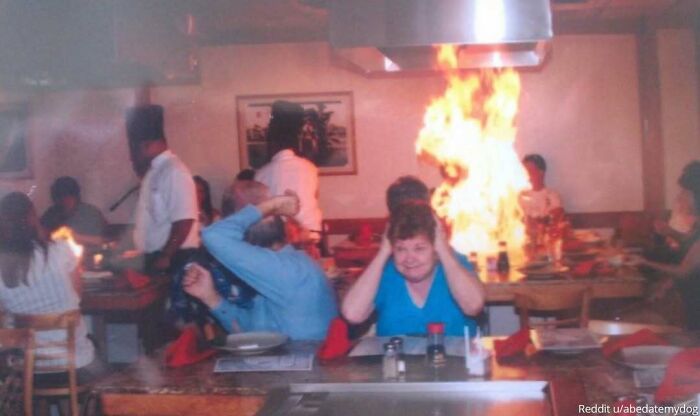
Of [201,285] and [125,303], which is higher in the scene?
[201,285]

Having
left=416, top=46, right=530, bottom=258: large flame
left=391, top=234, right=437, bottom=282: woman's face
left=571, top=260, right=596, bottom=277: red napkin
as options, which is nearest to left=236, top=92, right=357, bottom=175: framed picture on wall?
left=416, top=46, right=530, bottom=258: large flame

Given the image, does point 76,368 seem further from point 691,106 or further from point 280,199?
point 691,106

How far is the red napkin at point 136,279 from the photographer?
4.62 metres

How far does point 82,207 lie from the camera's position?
22.0 feet

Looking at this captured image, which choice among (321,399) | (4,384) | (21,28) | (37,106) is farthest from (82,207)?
(321,399)

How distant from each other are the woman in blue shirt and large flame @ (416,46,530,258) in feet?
7.75

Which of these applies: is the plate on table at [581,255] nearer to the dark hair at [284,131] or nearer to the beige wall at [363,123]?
the dark hair at [284,131]

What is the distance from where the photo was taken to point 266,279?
3.17 meters

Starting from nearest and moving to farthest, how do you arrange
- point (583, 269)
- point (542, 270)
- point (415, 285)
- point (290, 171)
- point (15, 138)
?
point (415, 285)
point (583, 269)
point (542, 270)
point (290, 171)
point (15, 138)

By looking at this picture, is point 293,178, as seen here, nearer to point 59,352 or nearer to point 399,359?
point 59,352

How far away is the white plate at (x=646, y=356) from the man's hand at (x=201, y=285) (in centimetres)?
150

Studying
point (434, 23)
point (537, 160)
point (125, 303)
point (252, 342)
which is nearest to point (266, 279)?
point (252, 342)

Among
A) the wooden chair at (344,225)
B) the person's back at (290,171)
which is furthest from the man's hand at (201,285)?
the wooden chair at (344,225)

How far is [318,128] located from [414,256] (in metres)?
4.60
